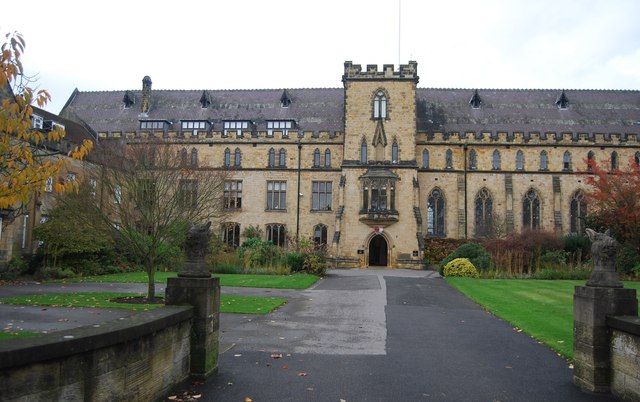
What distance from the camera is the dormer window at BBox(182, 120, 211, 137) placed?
4409 centimetres

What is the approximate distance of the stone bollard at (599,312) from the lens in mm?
7340

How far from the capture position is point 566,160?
134 ft

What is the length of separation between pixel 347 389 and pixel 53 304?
11311mm

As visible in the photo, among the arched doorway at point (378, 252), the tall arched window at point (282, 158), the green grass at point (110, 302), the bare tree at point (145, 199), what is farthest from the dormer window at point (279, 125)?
the green grass at point (110, 302)

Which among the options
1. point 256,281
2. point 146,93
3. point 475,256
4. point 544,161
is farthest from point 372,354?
point 146,93

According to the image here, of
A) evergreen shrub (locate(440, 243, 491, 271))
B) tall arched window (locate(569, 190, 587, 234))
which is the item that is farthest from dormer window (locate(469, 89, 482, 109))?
evergreen shrub (locate(440, 243, 491, 271))

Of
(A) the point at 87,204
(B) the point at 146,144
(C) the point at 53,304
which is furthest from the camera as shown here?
(B) the point at 146,144

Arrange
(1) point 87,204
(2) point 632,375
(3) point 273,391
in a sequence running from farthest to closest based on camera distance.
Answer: (1) point 87,204 < (3) point 273,391 < (2) point 632,375

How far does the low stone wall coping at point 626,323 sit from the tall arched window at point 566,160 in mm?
37167

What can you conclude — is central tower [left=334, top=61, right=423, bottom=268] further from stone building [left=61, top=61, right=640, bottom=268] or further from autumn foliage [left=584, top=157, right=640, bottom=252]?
autumn foliage [left=584, top=157, right=640, bottom=252]

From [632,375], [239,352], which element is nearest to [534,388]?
[632,375]

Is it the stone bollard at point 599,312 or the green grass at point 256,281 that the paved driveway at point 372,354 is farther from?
the green grass at point 256,281

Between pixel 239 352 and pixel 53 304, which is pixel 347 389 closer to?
pixel 239 352

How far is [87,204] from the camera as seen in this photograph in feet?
54.9
